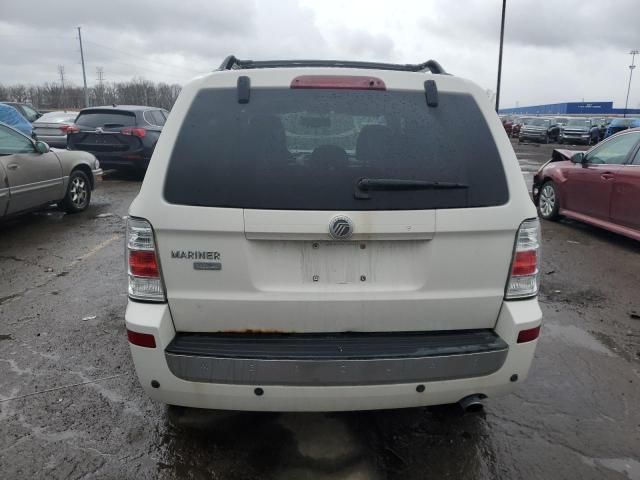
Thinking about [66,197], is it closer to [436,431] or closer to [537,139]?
[436,431]

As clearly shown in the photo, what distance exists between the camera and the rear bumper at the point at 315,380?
2273mm

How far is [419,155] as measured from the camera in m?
2.36

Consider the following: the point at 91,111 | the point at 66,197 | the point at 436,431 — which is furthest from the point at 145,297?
the point at 91,111

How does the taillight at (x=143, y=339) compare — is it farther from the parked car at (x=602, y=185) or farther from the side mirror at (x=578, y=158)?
the side mirror at (x=578, y=158)

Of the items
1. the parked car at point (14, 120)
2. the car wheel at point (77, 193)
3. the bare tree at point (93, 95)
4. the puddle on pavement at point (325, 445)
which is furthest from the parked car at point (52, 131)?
the bare tree at point (93, 95)

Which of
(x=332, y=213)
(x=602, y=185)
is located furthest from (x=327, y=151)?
(x=602, y=185)

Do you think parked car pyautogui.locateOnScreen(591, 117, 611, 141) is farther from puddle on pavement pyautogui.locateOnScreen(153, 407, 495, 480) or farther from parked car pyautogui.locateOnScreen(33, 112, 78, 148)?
puddle on pavement pyautogui.locateOnScreen(153, 407, 495, 480)

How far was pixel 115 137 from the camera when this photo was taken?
39.2 feet

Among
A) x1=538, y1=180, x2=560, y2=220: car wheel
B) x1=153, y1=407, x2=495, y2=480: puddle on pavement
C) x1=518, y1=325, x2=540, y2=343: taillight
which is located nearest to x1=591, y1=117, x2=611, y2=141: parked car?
x1=538, y1=180, x2=560, y2=220: car wheel

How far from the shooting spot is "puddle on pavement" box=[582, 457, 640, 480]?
2.65 m

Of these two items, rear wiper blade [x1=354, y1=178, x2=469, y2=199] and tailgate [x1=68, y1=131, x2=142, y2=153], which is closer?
rear wiper blade [x1=354, y1=178, x2=469, y2=199]

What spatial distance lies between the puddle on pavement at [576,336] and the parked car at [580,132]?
36.8 meters

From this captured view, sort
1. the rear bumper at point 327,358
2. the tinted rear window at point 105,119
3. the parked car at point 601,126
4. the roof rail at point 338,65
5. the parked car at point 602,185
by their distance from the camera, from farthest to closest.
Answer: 1. the parked car at point 601,126
2. the tinted rear window at point 105,119
3. the parked car at point 602,185
4. the roof rail at point 338,65
5. the rear bumper at point 327,358

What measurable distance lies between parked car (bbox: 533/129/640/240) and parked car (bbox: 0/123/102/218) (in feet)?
26.6
